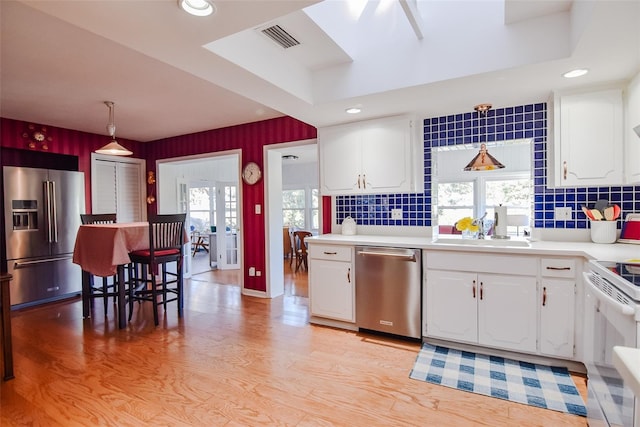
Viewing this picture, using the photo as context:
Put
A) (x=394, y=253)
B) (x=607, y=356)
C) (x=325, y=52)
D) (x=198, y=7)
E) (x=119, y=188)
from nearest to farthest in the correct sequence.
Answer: (x=607, y=356) → (x=198, y=7) → (x=325, y=52) → (x=394, y=253) → (x=119, y=188)

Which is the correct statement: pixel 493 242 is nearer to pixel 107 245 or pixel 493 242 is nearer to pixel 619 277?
pixel 619 277

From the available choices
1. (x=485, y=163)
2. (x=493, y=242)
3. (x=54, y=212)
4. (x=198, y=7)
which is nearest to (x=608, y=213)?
(x=493, y=242)

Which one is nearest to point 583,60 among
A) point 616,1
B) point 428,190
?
point 616,1

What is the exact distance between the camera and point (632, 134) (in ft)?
7.14

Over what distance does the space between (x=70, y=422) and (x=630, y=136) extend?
391 cm

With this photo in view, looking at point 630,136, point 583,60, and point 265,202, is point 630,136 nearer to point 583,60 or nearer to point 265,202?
point 583,60

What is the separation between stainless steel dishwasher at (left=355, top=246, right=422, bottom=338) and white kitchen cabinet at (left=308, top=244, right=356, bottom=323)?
90 mm

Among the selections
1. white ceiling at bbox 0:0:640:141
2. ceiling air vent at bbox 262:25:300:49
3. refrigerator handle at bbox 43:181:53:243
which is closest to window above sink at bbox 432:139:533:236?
white ceiling at bbox 0:0:640:141

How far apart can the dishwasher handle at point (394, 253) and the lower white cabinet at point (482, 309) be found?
0.20 meters

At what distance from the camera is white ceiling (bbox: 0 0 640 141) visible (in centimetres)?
160

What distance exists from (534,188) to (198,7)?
286 centimetres

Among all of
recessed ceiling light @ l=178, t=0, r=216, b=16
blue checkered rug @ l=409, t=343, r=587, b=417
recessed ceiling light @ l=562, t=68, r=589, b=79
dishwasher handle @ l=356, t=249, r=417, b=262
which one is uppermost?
recessed ceiling light @ l=178, t=0, r=216, b=16

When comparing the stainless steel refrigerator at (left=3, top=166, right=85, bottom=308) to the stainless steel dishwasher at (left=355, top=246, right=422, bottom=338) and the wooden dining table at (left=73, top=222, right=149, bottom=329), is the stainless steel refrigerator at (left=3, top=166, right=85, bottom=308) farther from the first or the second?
the stainless steel dishwasher at (left=355, top=246, right=422, bottom=338)

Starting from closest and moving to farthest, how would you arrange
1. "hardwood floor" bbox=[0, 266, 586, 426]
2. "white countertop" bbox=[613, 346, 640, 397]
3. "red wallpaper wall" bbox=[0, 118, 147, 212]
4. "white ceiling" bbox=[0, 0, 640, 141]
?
"white countertop" bbox=[613, 346, 640, 397] → "white ceiling" bbox=[0, 0, 640, 141] → "hardwood floor" bbox=[0, 266, 586, 426] → "red wallpaper wall" bbox=[0, 118, 147, 212]
